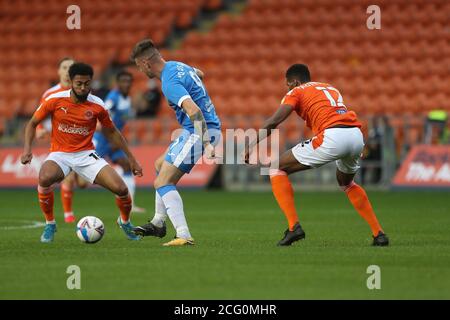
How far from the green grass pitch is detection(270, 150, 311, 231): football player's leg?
0.36 metres

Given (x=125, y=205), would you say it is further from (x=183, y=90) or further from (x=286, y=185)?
(x=286, y=185)

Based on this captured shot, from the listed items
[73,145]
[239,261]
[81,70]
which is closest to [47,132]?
[73,145]

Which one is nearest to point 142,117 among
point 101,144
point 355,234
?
point 101,144

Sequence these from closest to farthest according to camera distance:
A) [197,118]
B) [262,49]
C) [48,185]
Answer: [197,118], [48,185], [262,49]

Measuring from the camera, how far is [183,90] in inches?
412

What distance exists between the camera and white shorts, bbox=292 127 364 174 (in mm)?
10531

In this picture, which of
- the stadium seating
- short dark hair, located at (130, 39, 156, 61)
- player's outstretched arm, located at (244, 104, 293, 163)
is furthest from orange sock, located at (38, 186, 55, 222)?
the stadium seating

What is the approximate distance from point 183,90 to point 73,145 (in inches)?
72.7

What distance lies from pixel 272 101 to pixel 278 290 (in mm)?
19887

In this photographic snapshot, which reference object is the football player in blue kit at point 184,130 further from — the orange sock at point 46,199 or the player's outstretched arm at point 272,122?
the orange sock at point 46,199

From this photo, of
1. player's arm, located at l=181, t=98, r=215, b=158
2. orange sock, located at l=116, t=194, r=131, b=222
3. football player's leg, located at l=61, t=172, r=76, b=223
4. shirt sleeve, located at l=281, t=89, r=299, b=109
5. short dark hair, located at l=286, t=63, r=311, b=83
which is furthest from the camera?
football player's leg, located at l=61, t=172, r=76, b=223

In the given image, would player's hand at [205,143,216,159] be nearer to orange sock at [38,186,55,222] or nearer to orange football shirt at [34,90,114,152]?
orange football shirt at [34,90,114,152]

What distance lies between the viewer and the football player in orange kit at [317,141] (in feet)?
34.6
